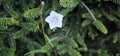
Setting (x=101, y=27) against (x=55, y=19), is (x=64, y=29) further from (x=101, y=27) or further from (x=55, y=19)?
(x=101, y=27)

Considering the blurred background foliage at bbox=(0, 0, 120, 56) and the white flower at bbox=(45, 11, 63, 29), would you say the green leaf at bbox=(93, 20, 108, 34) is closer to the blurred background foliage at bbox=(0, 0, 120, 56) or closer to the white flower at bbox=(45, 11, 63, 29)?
the blurred background foliage at bbox=(0, 0, 120, 56)

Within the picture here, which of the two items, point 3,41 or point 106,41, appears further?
point 106,41

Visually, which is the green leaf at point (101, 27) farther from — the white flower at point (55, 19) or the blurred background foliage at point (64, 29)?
the white flower at point (55, 19)

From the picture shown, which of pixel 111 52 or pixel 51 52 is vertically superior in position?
pixel 51 52

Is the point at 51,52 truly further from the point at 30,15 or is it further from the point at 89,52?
the point at 30,15

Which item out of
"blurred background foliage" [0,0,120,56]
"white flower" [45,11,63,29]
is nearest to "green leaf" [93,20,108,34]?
"blurred background foliage" [0,0,120,56]

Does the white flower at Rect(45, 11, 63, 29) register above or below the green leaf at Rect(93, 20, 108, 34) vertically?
above

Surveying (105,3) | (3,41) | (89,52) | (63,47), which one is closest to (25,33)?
(3,41)

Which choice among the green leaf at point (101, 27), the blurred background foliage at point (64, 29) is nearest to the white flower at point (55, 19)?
the blurred background foliage at point (64, 29)

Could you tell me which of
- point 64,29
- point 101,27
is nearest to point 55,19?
point 64,29
